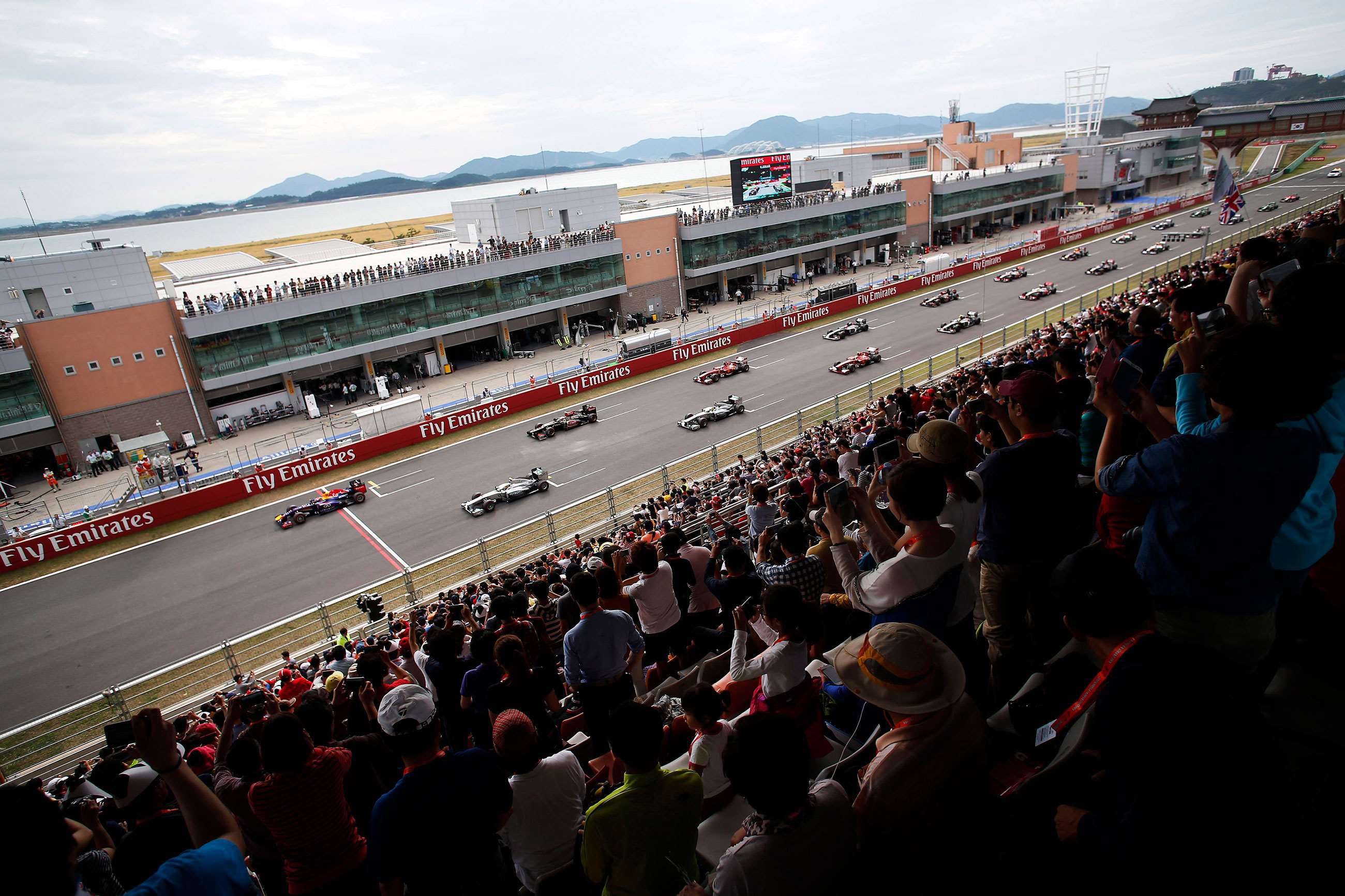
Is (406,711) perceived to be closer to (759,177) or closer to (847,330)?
(847,330)

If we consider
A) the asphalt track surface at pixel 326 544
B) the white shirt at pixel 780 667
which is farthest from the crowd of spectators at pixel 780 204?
the white shirt at pixel 780 667

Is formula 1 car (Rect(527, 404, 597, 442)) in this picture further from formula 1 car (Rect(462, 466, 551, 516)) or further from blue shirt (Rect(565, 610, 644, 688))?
blue shirt (Rect(565, 610, 644, 688))

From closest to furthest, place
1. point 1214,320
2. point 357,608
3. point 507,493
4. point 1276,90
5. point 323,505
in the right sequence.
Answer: point 1214,320 → point 357,608 → point 507,493 → point 323,505 → point 1276,90

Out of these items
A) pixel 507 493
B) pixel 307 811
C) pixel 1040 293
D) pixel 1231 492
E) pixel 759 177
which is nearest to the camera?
pixel 1231 492

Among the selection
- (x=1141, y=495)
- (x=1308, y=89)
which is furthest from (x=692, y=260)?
(x=1308, y=89)

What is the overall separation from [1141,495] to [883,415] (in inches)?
423

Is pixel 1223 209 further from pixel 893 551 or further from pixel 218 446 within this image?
pixel 218 446

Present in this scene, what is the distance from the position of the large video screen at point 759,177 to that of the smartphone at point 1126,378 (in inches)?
1940

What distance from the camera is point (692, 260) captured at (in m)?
51.1

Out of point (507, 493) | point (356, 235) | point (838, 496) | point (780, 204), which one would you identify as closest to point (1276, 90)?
point (780, 204)

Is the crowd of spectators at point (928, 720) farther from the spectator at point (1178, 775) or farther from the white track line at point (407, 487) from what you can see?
the white track line at point (407, 487)

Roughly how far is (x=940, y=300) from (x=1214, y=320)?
141 feet

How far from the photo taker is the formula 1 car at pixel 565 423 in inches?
1196

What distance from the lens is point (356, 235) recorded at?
70.1 metres
